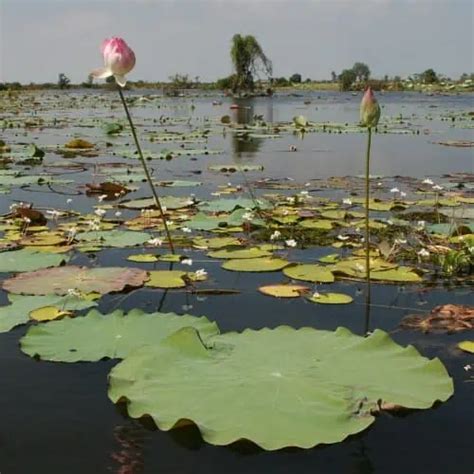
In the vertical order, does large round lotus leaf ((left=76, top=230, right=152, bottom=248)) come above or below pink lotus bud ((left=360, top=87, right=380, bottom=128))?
below

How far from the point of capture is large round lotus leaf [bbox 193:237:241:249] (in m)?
4.00

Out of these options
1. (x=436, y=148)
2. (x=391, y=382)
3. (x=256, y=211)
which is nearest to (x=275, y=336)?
(x=391, y=382)

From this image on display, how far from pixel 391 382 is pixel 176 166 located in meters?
6.52

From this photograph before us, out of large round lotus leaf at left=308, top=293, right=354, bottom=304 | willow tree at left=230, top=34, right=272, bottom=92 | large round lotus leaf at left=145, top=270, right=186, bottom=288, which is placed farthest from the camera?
willow tree at left=230, top=34, right=272, bottom=92

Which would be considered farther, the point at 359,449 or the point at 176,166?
the point at 176,166

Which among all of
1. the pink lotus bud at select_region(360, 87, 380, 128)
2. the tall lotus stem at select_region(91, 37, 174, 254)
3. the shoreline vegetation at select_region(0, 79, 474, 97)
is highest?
the tall lotus stem at select_region(91, 37, 174, 254)

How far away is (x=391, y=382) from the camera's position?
1.99 meters

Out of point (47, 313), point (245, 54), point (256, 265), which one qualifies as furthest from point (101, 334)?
point (245, 54)

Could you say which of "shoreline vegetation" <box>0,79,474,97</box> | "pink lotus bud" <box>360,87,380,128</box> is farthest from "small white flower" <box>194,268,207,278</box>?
"shoreline vegetation" <box>0,79,474,97</box>

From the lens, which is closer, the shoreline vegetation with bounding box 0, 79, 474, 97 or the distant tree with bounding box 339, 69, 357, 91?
the shoreline vegetation with bounding box 0, 79, 474, 97

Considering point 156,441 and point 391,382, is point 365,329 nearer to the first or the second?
point 391,382

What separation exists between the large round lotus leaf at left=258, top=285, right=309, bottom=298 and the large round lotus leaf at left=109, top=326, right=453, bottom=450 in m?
0.68

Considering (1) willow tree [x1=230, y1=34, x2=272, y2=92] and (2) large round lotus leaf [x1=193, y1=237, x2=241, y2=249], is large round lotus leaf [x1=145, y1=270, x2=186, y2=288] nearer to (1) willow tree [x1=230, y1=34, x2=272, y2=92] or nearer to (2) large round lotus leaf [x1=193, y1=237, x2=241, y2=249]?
(2) large round lotus leaf [x1=193, y1=237, x2=241, y2=249]

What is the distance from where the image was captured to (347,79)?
180ft
